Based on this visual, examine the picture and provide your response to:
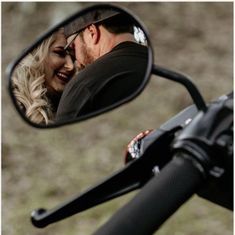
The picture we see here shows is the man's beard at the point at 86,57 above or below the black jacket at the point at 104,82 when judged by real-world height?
above

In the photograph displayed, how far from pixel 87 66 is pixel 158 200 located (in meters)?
0.22

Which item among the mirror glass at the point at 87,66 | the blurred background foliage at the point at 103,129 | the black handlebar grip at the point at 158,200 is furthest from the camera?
the blurred background foliage at the point at 103,129

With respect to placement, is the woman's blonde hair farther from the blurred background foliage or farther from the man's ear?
the blurred background foliage

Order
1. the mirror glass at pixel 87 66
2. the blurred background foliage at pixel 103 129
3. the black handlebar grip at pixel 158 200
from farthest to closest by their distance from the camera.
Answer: the blurred background foliage at pixel 103 129
the mirror glass at pixel 87 66
the black handlebar grip at pixel 158 200

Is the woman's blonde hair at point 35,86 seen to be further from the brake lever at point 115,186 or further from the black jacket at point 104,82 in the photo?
the brake lever at point 115,186

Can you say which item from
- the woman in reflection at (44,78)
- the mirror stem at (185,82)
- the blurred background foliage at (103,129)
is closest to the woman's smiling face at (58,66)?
the woman in reflection at (44,78)

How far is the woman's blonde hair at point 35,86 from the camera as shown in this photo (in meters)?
0.83

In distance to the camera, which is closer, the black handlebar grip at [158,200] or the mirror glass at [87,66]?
the black handlebar grip at [158,200]

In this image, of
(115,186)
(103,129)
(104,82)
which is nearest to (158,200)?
(115,186)

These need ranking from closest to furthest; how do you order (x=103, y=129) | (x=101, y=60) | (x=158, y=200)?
1. (x=158, y=200)
2. (x=101, y=60)
3. (x=103, y=129)

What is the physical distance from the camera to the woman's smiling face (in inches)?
31.9

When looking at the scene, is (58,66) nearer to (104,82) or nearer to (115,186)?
(104,82)

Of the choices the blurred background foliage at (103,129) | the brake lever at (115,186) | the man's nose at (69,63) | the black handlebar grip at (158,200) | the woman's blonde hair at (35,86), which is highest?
the man's nose at (69,63)

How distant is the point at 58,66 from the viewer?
0.83 metres
